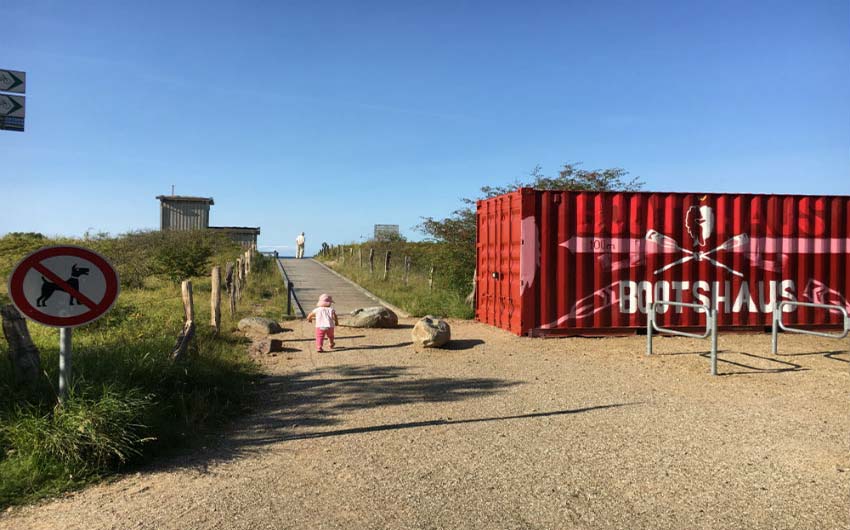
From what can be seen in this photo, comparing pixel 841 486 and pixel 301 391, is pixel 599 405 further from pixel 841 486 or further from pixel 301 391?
pixel 301 391

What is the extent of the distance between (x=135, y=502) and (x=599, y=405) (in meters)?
4.32

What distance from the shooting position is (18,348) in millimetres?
5141

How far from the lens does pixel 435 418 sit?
5.74m

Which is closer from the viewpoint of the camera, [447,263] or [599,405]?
[599,405]

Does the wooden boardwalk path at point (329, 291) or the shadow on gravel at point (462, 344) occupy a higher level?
the wooden boardwalk path at point (329, 291)

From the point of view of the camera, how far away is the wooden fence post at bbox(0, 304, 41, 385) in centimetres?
510

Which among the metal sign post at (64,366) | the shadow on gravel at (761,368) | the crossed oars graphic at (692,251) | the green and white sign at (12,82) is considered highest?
the green and white sign at (12,82)

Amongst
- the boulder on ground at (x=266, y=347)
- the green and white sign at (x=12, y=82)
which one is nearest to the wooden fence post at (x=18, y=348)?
the green and white sign at (x=12, y=82)

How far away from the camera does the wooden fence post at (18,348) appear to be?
5.10 meters

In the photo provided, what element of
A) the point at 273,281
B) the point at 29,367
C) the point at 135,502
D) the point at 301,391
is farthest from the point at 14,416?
the point at 273,281

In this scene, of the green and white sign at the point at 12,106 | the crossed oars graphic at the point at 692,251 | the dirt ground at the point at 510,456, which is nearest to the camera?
the dirt ground at the point at 510,456

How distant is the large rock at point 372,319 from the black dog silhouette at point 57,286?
310 inches

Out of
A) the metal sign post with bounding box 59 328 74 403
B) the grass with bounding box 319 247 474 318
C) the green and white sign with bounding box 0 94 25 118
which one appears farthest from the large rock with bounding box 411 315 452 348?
the green and white sign with bounding box 0 94 25 118

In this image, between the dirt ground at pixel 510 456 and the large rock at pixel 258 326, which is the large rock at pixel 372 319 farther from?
the dirt ground at pixel 510 456
